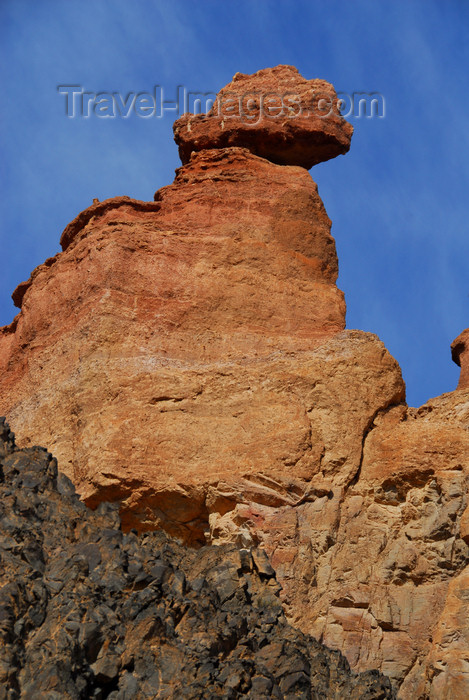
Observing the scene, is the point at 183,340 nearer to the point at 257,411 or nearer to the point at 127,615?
the point at 257,411

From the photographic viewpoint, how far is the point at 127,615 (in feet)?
65.5

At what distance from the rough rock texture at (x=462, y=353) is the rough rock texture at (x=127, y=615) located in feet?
64.5

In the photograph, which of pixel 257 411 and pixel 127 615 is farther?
pixel 257 411

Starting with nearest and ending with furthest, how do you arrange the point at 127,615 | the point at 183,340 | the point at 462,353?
the point at 127,615 < the point at 183,340 < the point at 462,353

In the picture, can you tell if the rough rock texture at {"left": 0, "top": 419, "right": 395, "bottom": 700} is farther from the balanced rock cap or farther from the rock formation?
the balanced rock cap

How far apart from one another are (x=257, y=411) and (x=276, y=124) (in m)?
10.7

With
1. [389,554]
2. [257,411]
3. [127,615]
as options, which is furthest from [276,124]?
[127,615]

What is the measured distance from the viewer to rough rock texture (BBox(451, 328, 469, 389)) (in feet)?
140

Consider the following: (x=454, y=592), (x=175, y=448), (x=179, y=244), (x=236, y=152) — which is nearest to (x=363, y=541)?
(x=454, y=592)

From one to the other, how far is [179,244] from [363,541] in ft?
30.0

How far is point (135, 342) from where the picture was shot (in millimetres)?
29078

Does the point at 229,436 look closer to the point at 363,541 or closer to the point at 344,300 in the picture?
the point at 363,541

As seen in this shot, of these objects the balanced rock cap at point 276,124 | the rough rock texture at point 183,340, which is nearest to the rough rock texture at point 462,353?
the balanced rock cap at point 276,124

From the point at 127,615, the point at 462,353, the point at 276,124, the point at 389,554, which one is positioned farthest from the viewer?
the point at 462,353
